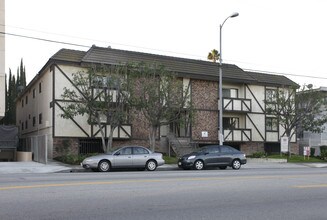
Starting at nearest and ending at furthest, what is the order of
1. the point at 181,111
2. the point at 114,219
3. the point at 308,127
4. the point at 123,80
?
1. the point at 114,219
2. the point at 123,80
3. the point at 181,111
4. the point at 308,127

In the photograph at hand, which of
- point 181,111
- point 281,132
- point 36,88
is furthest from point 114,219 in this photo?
point 281,132

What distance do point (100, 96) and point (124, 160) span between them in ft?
20.2

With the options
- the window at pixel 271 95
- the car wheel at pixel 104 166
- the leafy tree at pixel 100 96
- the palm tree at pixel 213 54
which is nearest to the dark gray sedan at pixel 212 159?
the car wheel at pixel 104 166

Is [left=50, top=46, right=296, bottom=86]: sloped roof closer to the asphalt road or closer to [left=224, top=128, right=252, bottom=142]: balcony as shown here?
[left=224, top=128, right=252, bottom=142]: balcony

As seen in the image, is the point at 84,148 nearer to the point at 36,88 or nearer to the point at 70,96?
the point at 70,96

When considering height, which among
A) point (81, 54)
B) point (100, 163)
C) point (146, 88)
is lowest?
point (100, 163)

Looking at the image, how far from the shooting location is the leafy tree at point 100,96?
2661 centimetres

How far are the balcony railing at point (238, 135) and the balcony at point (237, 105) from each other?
165 cm

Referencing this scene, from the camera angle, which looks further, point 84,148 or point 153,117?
point 84,148

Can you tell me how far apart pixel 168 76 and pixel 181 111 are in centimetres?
290

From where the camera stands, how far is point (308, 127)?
34781 mm

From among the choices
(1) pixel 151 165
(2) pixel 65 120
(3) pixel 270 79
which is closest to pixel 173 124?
(2) pixel 65 120

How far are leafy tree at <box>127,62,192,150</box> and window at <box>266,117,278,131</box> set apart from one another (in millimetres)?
11597

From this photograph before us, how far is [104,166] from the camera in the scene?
21656 mm
